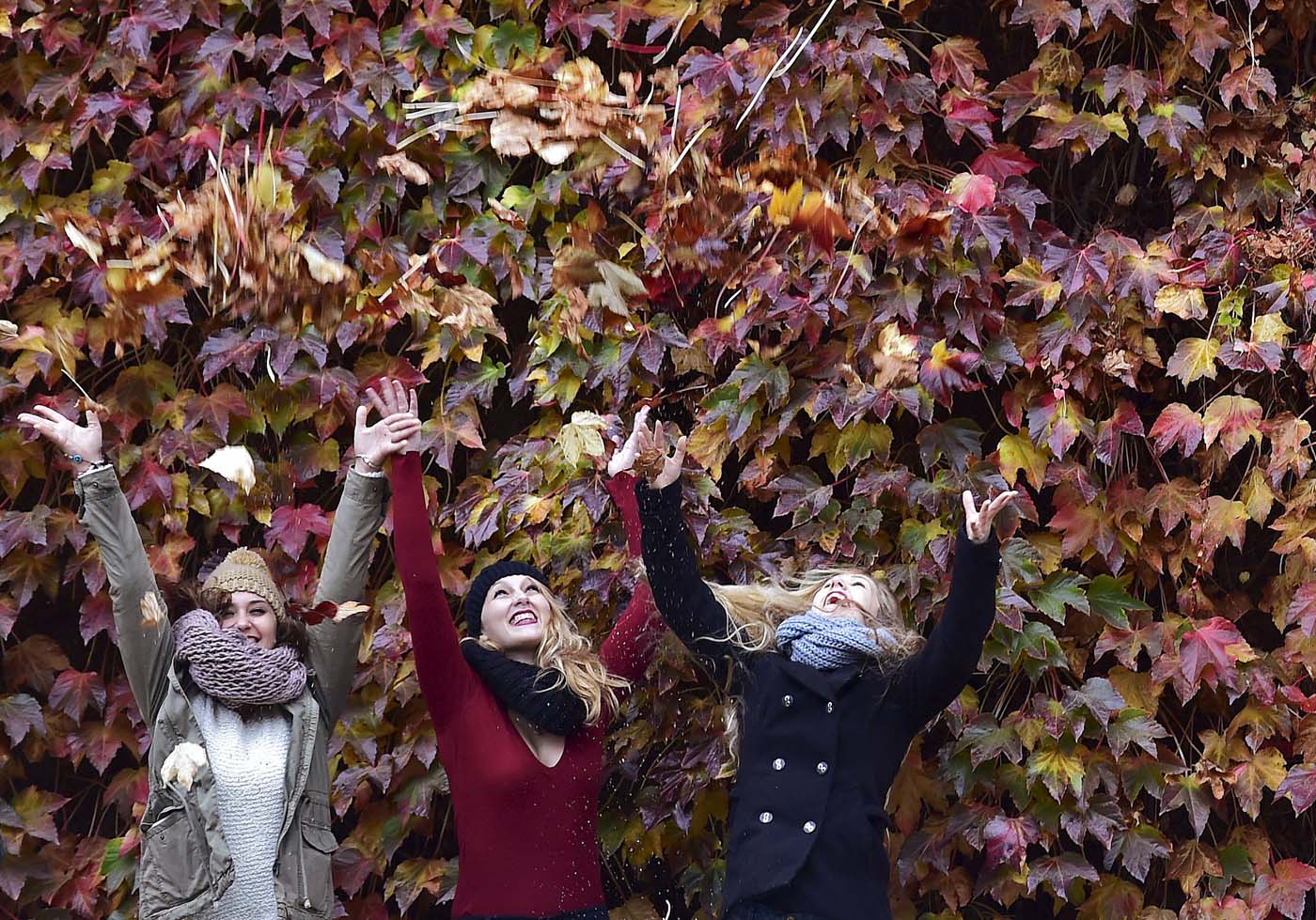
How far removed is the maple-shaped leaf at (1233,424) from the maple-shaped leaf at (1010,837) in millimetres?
803

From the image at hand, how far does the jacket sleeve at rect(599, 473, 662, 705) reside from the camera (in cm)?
292

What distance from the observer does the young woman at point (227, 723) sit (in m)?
2.54

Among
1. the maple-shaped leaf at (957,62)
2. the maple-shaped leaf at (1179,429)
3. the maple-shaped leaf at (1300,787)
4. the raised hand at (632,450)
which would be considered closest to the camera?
the raised hand at (632,450)

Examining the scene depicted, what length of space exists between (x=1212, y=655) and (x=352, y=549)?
160 centimetres

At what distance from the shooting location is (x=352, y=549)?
2.77 m

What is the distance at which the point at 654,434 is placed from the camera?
8.98 feet

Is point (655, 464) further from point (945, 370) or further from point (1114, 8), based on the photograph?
point (1114, 8)

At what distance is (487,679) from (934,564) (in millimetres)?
897

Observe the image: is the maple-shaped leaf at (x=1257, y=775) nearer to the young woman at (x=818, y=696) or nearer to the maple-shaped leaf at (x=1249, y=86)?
the young woman at (x=818, y=696)

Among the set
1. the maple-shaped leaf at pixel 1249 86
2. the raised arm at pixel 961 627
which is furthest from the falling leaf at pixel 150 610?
the maple-shaped leaf at pixel 1249 86

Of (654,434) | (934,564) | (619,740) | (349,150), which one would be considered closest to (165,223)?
(349,150)

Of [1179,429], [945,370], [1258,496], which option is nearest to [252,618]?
[945,370]

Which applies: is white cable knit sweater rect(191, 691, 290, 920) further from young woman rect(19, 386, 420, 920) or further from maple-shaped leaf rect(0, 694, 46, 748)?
maple-shaped leaf rect(0, 694, 46, 748)

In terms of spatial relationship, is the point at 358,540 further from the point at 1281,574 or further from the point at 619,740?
the point at 1281,574
